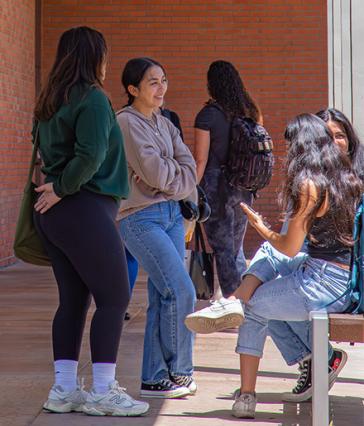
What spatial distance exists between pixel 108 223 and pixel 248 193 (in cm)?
259

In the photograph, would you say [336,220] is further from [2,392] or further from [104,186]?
[2,392]

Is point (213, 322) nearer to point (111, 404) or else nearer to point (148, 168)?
point (111, 404)

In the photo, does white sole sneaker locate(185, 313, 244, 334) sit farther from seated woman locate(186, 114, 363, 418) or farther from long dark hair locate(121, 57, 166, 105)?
long dark hair locate(121, 57, 166, 105)

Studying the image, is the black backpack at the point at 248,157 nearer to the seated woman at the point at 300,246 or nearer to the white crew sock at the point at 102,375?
the seated woman at the point at 300,246

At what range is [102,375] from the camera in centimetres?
507

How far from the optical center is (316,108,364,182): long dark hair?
5.24m

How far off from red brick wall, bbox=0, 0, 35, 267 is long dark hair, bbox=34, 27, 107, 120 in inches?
276

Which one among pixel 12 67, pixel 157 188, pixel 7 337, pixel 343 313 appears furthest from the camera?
pixel 12 67

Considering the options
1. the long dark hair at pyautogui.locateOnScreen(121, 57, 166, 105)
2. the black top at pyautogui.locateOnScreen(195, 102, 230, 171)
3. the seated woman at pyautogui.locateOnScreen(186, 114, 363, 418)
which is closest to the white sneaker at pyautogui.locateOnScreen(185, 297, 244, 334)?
the seated woman at pyautogui.locateOnScreen(186, 114, 363, 418)

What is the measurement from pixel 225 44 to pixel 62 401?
9716mm

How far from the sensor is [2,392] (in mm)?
5715

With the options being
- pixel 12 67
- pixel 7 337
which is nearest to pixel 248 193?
pixel 7 337

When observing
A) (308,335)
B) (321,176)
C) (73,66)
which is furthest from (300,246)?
(73,66)

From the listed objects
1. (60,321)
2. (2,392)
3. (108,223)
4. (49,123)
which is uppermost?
(49,123)
